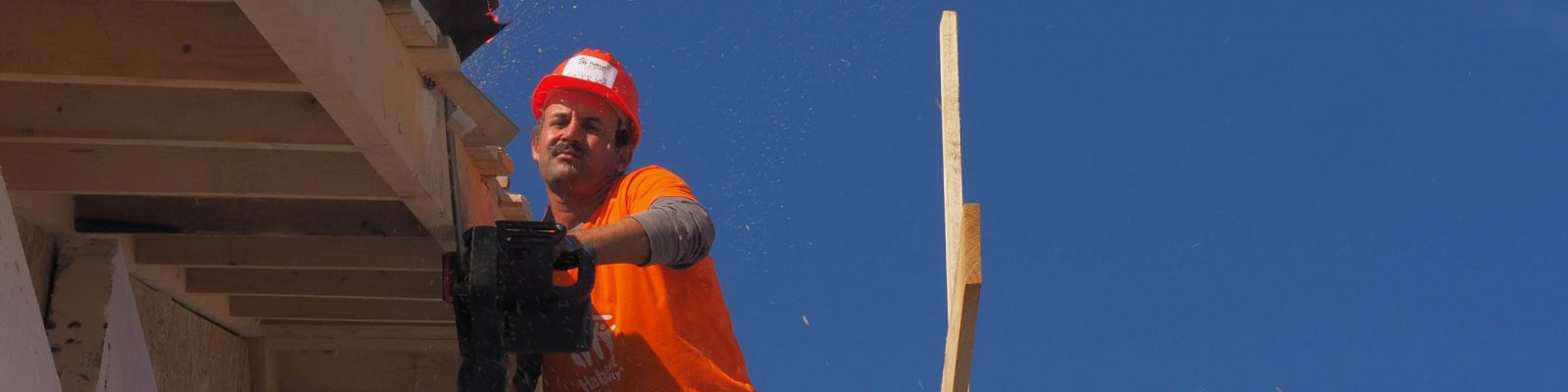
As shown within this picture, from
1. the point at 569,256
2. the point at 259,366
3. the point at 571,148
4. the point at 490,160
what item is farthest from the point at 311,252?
the point at 569,256

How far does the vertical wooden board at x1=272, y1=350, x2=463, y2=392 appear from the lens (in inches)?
198

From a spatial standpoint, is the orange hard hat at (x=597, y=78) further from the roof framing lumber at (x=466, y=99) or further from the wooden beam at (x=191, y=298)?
the wooden beam at (x=191, y=298)

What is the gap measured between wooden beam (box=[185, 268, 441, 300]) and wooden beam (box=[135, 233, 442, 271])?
8.2 inches

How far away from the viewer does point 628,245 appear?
3.56m

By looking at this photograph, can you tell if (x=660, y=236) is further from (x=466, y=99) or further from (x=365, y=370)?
(x=365, y=370)

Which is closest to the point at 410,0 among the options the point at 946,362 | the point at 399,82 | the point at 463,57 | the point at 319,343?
the point at 399,82

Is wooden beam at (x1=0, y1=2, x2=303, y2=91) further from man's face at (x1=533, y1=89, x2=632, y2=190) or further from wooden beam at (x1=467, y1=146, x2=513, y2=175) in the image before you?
man's face at (x1=533, y1=89, x2=632, y2=190)

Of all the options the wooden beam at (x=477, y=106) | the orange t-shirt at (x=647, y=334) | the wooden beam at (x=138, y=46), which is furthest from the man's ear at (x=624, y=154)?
the wooden beam at (x=138, y=46)

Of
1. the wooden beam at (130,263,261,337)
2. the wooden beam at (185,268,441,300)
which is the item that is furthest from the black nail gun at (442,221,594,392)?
the wooden beam at (185,268,441,300)

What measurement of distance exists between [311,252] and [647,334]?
0.78 m

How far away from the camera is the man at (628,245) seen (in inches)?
152

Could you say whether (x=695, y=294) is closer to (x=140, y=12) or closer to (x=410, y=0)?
(x=410, y=0)

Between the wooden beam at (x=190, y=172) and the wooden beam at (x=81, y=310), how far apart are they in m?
0.22

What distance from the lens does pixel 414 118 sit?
3145 millimetres
